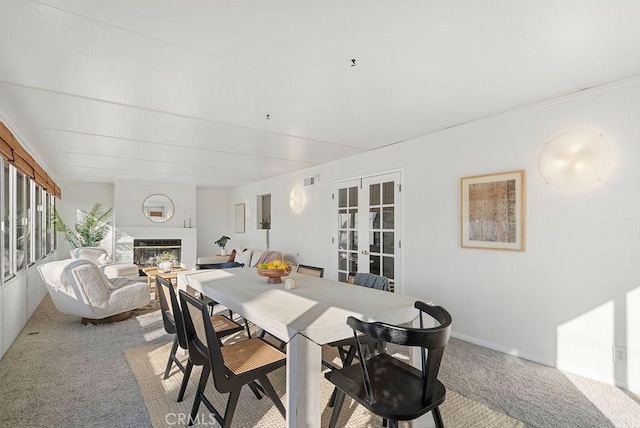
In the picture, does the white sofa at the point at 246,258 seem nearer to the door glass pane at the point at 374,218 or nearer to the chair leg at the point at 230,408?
the door glass pane at the point at 374,218

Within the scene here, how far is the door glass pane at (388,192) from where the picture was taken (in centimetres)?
458

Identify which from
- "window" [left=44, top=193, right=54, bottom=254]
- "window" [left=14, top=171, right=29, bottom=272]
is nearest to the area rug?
"window" [left=14, top=171, right=29, bottom=272]

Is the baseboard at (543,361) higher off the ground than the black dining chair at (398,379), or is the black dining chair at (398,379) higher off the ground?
the black dining chair at (398,379)

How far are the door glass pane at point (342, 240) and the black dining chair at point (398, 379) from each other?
3495 mm

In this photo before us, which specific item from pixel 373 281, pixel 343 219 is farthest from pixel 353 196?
pixel 373 281

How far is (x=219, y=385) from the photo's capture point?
1818 millimetres

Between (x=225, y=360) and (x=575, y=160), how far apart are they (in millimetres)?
3155

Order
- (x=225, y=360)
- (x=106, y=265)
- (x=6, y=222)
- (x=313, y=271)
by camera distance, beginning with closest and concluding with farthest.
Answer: (x=225, y=360)
(x=313, y=271)
(x=6, y=222)
(x=106, y=265)

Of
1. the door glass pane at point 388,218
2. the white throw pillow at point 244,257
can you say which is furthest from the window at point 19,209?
the door glass pane at point 388,218

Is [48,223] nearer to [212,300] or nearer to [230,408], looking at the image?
[212,300]

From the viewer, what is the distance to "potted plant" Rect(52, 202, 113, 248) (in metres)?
7.86

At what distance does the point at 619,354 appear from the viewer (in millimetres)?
2633

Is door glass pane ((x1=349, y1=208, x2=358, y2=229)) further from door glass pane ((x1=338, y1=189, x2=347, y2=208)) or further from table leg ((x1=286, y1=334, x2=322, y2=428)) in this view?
table leg ((x1=286, y1=334, x2=322, y2=428))

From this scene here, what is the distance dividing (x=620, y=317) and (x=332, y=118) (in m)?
2.97
